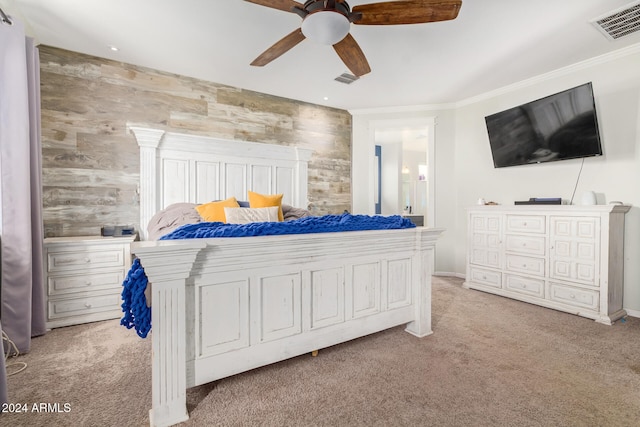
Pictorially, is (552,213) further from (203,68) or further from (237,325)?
(203,68)

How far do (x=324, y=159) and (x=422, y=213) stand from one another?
13.2 feet

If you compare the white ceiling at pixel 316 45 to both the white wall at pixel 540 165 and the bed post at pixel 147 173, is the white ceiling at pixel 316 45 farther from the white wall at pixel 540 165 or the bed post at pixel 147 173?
the bed post at pixel 147 173

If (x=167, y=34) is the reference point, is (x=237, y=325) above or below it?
below

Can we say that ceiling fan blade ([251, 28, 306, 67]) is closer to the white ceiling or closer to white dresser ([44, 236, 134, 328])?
the white ceiling

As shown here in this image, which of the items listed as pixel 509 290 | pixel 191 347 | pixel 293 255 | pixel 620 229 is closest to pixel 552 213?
pixel 620 229

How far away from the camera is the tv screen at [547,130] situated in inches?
113

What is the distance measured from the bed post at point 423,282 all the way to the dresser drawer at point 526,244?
1.61 m

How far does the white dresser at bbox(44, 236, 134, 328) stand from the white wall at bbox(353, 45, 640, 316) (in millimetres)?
3266

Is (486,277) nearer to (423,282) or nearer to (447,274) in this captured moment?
(447,274)

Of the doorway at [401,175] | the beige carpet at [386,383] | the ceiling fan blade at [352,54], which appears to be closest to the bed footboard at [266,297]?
the beige carpet at [386,383]

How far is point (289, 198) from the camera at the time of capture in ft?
13.3

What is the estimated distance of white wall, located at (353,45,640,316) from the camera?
2768 mm

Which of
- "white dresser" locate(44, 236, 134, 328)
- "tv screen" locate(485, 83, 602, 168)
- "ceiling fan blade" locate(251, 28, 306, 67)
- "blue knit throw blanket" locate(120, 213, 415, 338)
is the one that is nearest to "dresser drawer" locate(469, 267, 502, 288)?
"tv screen" locate(485, 83, 602, 168)

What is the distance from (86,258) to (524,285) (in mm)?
4312
